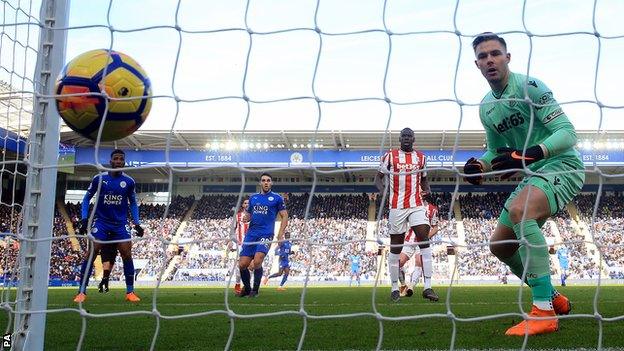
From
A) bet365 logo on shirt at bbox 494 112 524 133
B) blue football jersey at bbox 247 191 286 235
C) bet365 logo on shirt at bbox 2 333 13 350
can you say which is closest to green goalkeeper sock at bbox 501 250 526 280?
bet365 logo on shirt at bbox 494 112 524 133

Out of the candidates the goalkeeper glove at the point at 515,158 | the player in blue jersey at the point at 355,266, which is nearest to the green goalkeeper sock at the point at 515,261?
the goalkeeper glove at the point at 515,158

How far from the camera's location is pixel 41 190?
2.96 metres

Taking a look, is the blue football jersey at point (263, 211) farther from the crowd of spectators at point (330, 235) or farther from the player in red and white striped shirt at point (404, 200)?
the crowd of spectators at point (330, 235)

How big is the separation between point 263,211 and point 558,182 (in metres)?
5.11

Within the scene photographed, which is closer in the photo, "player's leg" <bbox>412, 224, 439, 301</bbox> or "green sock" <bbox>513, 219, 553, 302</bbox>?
"green sock" <bbox>513, 219, 553, 302</bbox>

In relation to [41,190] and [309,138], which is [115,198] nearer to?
[41,190]

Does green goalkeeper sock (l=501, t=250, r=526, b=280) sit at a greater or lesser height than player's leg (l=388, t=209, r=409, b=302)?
greater

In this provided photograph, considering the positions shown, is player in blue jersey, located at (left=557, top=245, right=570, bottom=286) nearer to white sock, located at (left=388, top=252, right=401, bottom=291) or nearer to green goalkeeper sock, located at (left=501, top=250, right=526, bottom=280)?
white sock, located at (left=388, top=252, right=401, bottom=291)

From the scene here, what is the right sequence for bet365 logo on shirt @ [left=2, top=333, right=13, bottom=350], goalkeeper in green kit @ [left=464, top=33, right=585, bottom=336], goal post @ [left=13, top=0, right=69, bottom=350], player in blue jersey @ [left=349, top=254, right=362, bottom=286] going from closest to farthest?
1. goal post @ [left=13, top=0, right=69, bottom=350]
2. bet365 logo on shirt @ [left=2, top=333, right=13, bottom=350]
3. goalkeeper in green kit @ [left=464, top=33, right=585, bottom=336]
4. player in blue jersey @ [left=349, top=254, right=362, bottom=286]

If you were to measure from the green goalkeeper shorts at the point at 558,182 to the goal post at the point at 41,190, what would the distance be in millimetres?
2743

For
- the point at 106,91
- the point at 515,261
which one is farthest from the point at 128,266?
the point at 515,261

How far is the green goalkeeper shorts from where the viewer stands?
3785 mm

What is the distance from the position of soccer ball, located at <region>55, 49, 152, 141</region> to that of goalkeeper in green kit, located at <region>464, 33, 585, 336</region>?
191 centimetres

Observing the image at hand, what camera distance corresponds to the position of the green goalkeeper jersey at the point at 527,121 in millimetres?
3580
